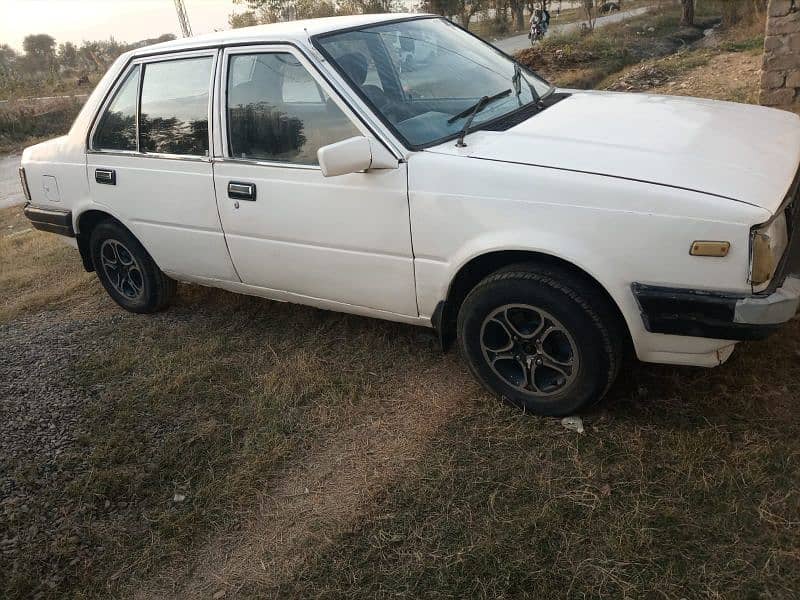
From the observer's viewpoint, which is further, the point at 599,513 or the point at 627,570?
the point at 599,513

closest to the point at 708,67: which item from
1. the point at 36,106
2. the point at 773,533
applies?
the point at 773,533

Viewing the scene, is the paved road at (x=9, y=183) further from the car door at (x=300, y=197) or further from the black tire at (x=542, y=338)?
the black tire at (x=542, y=338)

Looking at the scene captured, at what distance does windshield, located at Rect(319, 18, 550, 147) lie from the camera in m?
3.16

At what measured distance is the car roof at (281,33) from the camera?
336cm

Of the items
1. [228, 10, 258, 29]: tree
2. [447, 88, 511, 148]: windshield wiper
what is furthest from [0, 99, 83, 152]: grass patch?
[447, 88, 511, 148]: windshield wiper

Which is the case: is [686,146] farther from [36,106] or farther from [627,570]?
[36,106]

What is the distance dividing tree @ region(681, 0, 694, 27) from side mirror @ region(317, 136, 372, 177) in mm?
21280

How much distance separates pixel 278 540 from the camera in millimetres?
2645

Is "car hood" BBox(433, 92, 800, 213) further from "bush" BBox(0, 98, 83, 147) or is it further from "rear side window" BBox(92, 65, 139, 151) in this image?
"bush" BBox(0, 98, 83, 147)

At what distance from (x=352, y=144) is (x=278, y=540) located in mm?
1681

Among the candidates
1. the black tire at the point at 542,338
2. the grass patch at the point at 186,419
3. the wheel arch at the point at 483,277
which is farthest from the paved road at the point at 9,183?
the black tire at the point at 542,338

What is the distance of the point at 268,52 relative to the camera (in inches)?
134

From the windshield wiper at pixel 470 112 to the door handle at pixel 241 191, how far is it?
3.59 feet

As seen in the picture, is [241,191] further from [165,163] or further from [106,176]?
[106,176]
